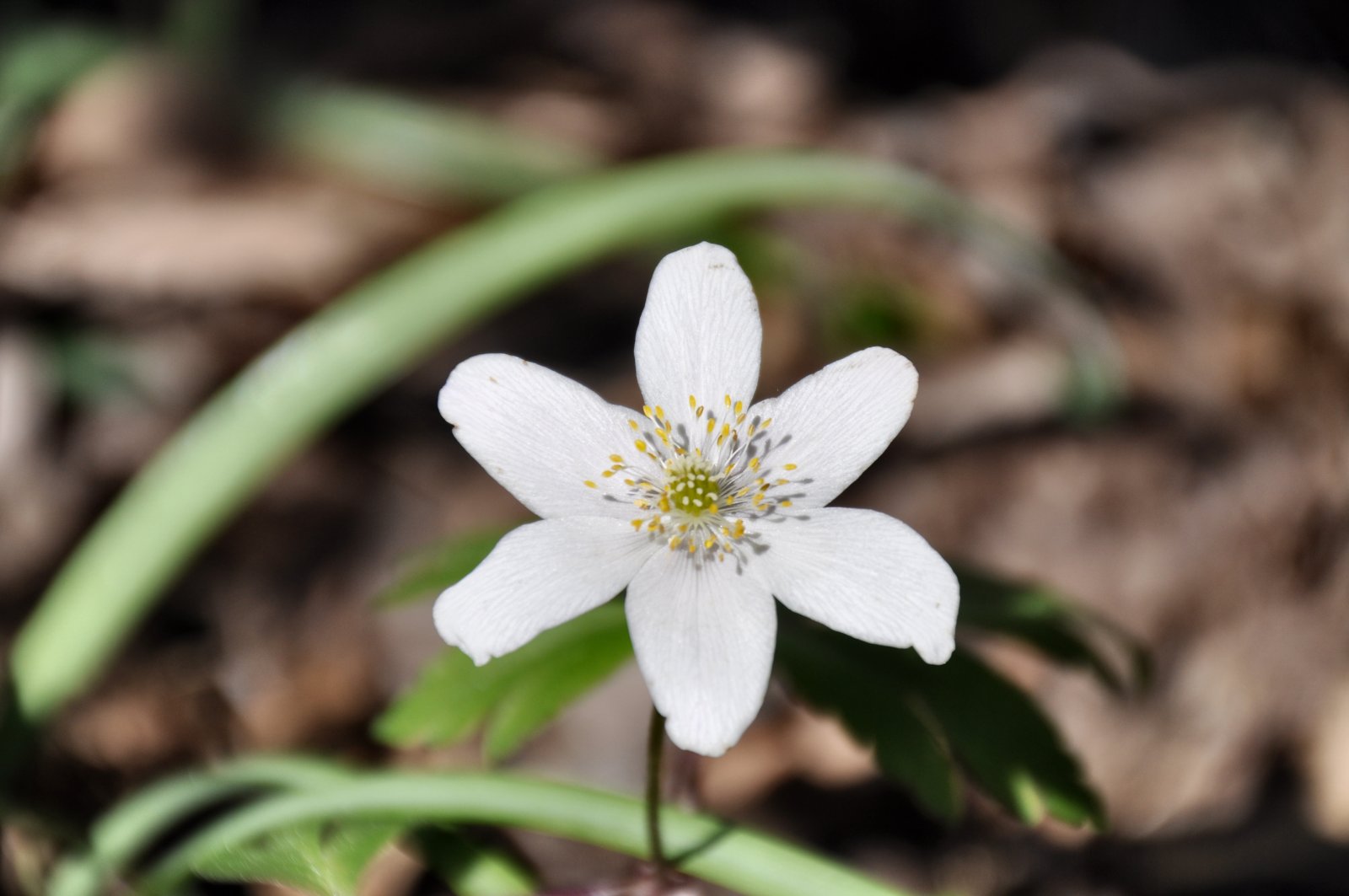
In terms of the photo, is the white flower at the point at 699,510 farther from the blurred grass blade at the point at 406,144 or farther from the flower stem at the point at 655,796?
the blurred grass blade at the point at 406,144

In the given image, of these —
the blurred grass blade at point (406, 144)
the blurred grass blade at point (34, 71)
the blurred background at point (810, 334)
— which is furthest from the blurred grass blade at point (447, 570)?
the blurred grass blade at point (34, 71)

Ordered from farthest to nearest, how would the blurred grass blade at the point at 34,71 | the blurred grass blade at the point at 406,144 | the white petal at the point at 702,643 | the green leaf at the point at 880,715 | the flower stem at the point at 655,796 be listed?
the blurred grass blade at the point at 406,144, the blurred grass blade at the point at 34,71, the green leaf at the point at 880,715, the flower stem at the point at 655,796, the white petal at the point at 702,643

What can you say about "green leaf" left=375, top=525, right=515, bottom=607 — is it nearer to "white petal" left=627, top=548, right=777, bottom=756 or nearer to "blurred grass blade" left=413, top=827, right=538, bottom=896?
"blurred grass blade" left=413, top=827, right=538, bottom=896

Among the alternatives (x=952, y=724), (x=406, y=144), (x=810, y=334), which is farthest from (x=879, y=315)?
(x=952, y=724)

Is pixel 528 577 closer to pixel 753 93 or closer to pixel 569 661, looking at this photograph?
pixel 569 661

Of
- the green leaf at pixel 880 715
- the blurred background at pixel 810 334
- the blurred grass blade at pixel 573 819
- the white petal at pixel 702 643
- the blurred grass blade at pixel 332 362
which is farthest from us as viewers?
the blurred background at pixel 810 334

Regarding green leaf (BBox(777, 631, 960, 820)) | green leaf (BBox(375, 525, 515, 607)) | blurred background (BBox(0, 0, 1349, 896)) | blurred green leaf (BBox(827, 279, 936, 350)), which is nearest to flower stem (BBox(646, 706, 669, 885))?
green leaf (BBox(777, 631, 960, 820))

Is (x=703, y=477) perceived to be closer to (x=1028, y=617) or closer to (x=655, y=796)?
(x=655, y=796)
